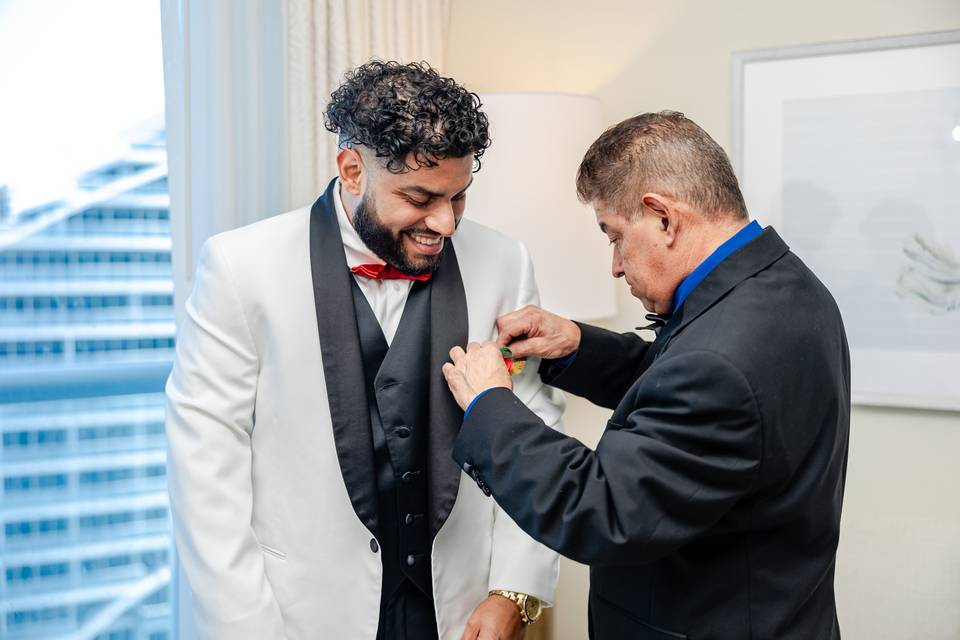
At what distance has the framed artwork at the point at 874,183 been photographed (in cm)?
227

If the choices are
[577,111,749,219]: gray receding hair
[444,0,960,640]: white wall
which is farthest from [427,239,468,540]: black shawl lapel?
[444,0,960,640]: white wall

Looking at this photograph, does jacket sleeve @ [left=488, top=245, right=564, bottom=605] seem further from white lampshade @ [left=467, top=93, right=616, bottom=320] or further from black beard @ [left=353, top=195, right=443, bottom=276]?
white lampshade @ [left=467, top=93, right=616, bottom=320]

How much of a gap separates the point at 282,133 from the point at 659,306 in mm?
1227

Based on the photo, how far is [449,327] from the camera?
1596mm

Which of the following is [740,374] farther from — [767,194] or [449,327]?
[767,194]

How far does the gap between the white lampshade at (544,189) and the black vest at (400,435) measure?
84 centimetres

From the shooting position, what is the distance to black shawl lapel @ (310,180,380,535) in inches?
58.6

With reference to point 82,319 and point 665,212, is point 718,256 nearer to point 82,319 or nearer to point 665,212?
point 665,212

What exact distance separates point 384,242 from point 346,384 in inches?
10.5

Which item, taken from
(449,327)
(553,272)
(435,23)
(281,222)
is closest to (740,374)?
(449,327)

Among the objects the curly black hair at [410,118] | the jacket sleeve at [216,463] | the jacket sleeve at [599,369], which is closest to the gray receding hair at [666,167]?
the curly black hair at [410,118]

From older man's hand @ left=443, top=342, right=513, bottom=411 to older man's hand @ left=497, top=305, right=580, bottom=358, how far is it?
132 millimetres

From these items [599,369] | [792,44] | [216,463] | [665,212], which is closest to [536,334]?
[599,369]

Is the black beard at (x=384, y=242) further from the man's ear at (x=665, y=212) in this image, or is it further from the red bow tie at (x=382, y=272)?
the man's ear at (x=665, y=212)
